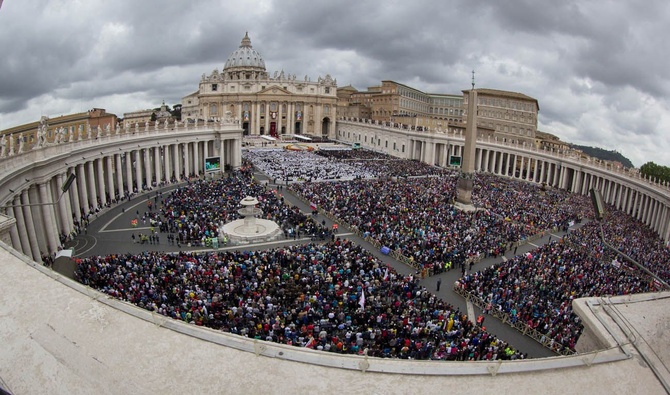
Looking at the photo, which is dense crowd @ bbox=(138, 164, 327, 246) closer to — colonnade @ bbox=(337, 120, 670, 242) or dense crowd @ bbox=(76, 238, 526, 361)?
dense crowd @ bbox=(76, 238, 526, 361)

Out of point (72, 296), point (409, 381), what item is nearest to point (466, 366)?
point (409, 381)

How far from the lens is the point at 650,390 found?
6.83 metres

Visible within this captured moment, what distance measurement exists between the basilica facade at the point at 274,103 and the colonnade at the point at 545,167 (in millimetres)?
19631

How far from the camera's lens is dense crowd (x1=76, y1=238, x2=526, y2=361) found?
642 inches

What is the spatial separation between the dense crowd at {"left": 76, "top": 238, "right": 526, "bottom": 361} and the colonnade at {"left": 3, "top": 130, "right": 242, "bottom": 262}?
529 cm

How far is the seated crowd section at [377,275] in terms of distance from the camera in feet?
55.7

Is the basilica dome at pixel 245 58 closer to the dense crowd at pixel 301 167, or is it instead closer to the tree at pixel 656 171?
the dense crowd at pixel 301 167

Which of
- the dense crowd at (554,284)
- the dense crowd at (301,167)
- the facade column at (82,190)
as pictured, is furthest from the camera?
the dense crowd at (301,167)

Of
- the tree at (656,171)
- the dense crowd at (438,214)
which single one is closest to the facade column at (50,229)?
the dense crowd at (438,214)

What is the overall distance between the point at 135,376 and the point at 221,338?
1.42 m

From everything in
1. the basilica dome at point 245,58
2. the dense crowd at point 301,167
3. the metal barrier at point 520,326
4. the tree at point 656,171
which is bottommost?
the tree at point 656,171

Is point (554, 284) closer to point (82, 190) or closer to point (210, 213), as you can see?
point (210, 213)

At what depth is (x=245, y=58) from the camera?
14862cm

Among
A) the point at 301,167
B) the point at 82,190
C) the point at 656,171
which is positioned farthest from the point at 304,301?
the point at 656,171
